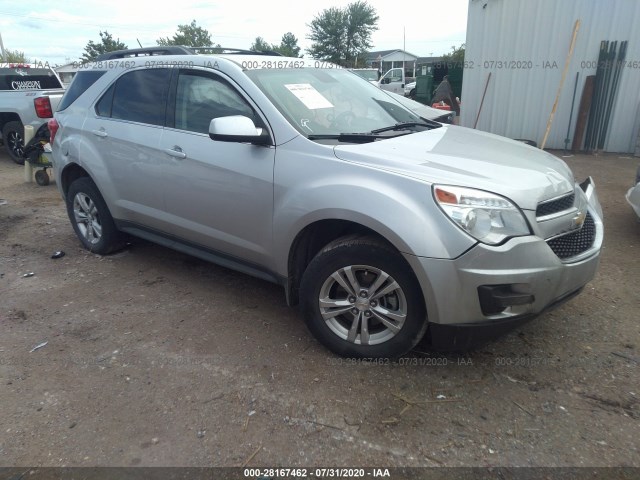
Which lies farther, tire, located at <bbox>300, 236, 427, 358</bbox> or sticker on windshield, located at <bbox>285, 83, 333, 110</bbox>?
sticker on windshield, located at <bbox>285, 83, 333, 110</bbox>

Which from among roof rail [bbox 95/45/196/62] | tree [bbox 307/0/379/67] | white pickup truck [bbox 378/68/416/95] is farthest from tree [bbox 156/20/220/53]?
roof rail [bbox 95/45/196/62]

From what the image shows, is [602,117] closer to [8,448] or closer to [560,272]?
[560,272]

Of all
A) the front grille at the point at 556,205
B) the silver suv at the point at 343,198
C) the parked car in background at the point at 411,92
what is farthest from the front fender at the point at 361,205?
the parked car in background at the point at 411,92

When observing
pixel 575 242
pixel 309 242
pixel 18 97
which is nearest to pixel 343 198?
pixel 309 242

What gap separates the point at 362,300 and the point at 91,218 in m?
3.14

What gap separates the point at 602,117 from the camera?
8.93 m

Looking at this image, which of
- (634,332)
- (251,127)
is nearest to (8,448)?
(251,127)

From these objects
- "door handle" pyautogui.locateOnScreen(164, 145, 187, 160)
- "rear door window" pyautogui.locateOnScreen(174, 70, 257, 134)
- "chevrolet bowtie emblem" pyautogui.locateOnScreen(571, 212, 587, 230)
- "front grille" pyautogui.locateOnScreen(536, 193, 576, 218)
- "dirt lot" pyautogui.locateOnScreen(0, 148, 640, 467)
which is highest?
"rear door window" pyautogui.locateOnScreen(174, 70, 257, 134)

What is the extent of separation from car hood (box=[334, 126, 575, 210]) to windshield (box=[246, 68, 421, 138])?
0.34 meters

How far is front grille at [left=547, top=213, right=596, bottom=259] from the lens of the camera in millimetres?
2574

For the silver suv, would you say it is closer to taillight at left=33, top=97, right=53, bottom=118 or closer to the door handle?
the door handle

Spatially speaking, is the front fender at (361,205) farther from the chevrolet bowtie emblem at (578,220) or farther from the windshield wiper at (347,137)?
the chevrolet bowtie emblem at (578,220)

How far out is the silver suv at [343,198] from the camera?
238 centimetres

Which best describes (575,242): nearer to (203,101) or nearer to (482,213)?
(482,213)
